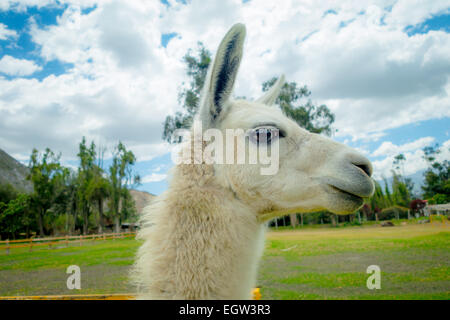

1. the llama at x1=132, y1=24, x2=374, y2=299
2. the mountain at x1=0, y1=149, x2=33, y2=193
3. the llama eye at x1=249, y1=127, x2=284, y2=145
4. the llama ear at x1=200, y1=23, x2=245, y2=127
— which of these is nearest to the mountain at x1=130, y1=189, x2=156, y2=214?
the llama at x1=132, y1=24, x2=374, y2=299

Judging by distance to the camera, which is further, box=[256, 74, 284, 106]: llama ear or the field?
the field

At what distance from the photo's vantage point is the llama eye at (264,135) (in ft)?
6.41

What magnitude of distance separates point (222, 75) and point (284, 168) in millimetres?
803

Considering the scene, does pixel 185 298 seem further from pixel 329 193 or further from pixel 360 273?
pixel 360 273

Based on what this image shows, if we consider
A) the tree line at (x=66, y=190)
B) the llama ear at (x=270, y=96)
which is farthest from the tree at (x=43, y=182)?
→ the llama ear at (x=270, y=96)

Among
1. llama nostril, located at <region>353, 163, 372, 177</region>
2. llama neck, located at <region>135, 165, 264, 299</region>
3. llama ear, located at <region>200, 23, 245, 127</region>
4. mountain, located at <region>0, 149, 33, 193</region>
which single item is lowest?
llama neck, located at <region>135, 165, 264, 299</region>

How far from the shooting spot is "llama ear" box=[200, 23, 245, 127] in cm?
192

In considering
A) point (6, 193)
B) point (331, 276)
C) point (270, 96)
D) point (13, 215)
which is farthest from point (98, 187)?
point (270, 96)

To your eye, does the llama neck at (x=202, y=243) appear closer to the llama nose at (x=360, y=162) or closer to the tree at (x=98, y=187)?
the llama nose at (x=360, y=162)

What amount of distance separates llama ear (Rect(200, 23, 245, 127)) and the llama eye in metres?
0.34

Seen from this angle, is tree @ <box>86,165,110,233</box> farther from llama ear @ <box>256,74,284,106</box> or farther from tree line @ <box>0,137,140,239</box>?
llama ear @ <box>256,74,284,106</box>

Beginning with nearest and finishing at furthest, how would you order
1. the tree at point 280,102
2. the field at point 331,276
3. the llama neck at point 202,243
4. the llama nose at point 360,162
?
1. the llama neck at point 202,243
2. the llama nose at point 360,162
3. the field at point 331,276
4. the tree at point 280,102

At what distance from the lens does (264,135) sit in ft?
6.41
